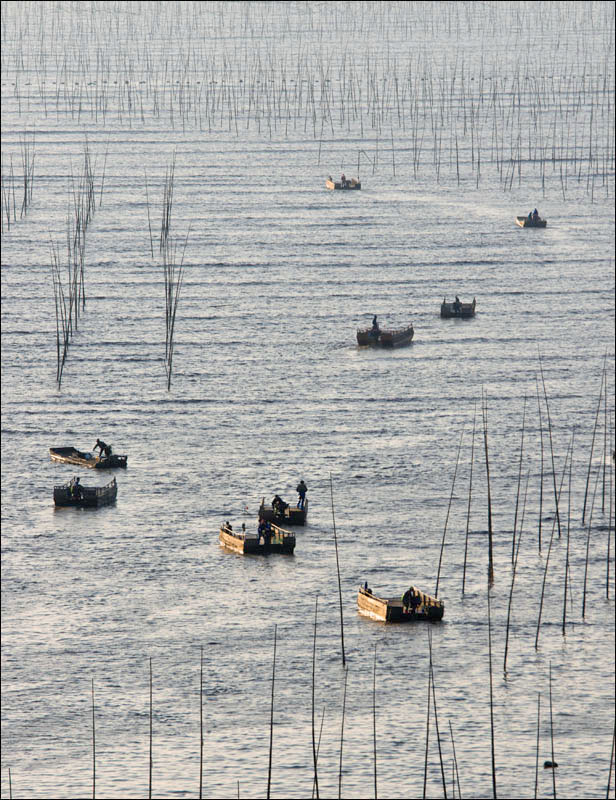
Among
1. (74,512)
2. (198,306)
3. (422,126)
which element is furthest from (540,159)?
(74,512)

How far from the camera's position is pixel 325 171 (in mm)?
150875

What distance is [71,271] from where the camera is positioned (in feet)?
392

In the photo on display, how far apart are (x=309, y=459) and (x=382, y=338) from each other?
66.9 feet

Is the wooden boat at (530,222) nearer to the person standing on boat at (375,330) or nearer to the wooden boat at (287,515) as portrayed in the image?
the person standing on boat at (375,330)

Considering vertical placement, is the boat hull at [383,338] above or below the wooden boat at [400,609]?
above

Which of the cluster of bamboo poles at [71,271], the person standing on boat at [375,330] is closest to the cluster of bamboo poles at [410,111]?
the cluster of bamboo poles at [71,271]

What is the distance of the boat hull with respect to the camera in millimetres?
99125

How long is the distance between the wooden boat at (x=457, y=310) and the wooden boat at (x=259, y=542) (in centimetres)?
3983

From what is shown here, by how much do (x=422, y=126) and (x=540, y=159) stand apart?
65.4 ft

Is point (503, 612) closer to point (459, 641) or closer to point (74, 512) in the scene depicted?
point (459, 641)

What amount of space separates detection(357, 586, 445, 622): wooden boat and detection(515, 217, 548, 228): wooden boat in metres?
69.4

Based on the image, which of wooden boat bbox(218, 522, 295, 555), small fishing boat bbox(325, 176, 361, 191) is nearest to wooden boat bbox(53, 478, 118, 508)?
wooden boat bbox(218, 522, 295, 555)

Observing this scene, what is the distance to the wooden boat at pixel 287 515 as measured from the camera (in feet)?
232

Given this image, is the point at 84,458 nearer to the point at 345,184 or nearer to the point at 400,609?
the point at 400,609
